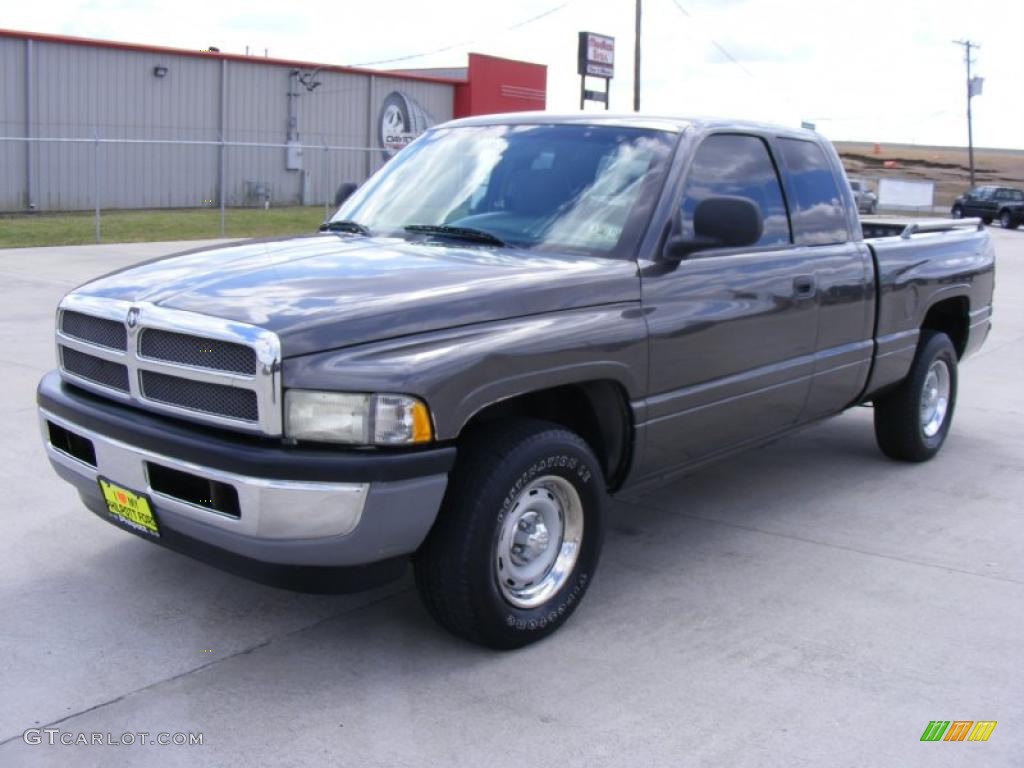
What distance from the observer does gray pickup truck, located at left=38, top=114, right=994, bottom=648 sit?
353 cm

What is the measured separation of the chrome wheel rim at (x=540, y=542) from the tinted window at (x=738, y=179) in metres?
1.26

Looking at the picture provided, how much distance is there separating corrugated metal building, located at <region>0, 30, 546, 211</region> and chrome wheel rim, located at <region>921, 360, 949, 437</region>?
19.1 metres

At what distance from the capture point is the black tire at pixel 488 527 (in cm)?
379

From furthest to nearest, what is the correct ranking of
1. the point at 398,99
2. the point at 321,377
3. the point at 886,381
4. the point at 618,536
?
the point at 398,99, the point at 886,381, the point at 618,536, the point at 321,377

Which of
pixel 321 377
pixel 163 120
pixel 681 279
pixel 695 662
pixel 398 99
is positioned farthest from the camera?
pixel 398 99

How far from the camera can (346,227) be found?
5.14 metres

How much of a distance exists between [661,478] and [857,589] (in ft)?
3.08

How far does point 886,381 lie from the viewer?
6.38 meters

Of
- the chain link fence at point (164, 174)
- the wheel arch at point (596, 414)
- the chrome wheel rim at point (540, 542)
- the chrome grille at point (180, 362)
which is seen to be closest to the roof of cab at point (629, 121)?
the wheel arch at point (596, 414)

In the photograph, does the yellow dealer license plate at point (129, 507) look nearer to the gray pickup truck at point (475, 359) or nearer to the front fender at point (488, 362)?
the gray pickup truck at point (475, 359)

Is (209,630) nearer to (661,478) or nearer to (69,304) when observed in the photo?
(69,304)

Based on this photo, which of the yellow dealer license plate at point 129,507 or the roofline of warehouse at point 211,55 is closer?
the yellow dealer license plate at point 129,507

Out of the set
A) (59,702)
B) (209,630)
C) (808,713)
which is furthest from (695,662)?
(59,702)

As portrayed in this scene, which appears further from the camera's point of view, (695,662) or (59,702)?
(695,662)
